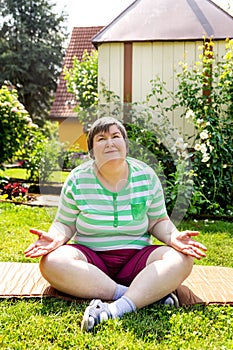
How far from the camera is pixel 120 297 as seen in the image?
2219 millimetres

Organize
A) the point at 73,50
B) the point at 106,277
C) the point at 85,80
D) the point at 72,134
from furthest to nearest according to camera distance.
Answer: the point at 73,50
the point at 85,80
the point at 72,134
the point at 106,277

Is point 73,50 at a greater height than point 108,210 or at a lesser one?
greater

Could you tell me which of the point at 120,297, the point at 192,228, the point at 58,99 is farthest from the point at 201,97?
the point at 58,99

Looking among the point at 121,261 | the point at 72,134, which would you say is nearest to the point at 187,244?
the point at 121,261

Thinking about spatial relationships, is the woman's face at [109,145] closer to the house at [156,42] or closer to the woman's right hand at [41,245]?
the woman's right hand at [41,245]

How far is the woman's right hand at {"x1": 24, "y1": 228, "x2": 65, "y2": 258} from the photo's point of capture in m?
2.15

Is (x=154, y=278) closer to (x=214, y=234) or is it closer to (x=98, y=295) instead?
(x=98, y=295)

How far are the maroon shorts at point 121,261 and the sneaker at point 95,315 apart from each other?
284mm

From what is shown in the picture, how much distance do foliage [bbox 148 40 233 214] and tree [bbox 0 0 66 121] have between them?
50.7ft

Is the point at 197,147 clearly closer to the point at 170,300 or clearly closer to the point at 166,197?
the point at 166,197

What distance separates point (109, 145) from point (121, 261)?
1.97 feet

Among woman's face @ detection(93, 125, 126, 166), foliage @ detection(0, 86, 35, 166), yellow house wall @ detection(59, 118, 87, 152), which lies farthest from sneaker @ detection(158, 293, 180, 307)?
foliage @ detection(0, 86, 35, 166)

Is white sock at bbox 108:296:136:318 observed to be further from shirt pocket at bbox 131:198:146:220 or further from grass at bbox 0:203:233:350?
shirt pocket at bbox 131:198:146:220

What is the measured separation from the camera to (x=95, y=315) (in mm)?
1982
